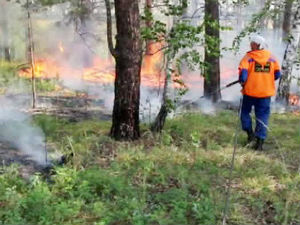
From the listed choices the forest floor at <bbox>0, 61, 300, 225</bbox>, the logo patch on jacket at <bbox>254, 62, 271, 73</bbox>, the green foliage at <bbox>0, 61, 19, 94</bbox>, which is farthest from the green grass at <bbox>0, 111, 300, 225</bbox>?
the green foliage at <bbox>0, 61, 19, 94</bbox>

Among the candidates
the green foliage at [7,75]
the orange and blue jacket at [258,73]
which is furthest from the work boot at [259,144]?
the green foliage at [7,75]

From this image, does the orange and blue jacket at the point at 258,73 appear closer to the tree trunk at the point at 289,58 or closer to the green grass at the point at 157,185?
the green grass at the point at 157,185

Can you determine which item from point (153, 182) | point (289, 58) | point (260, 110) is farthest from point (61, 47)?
point (153, 182)

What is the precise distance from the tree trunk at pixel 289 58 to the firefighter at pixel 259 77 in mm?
4260

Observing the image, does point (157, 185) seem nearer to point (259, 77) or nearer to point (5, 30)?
point (259, 77)

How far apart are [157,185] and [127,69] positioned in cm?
235

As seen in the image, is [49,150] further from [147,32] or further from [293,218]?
[293,218]

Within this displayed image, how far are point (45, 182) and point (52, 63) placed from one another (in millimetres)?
20073

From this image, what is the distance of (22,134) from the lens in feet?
29.7

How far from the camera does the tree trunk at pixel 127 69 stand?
23.4ft

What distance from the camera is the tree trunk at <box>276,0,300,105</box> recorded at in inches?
448

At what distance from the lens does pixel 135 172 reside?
6090 mm

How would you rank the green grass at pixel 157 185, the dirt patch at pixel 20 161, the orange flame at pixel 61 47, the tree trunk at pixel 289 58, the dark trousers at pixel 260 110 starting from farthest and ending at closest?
1. the orange flame at pixel 61 47
2. the tree trunk at pixel 289 58
3. the dark trousers at pixel 260 110
4. the dirt patch at pixel 20 161
5. the green grass at pixel 157 185

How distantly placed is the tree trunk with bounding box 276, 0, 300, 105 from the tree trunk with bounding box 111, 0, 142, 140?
519 cm
